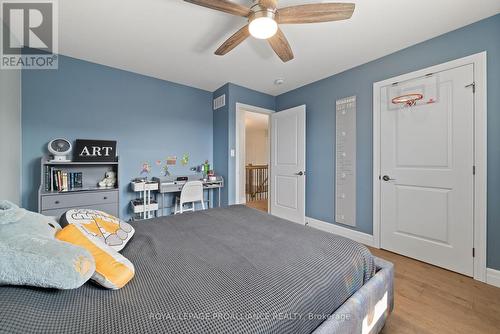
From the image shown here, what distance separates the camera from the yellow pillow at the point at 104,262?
755 millimetres

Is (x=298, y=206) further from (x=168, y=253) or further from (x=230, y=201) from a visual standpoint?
(x=168, y=253)

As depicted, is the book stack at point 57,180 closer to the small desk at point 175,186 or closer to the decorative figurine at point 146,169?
the decorative figurine at point 146,169

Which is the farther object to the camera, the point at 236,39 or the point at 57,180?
the point at 57,180

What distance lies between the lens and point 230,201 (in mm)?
3369

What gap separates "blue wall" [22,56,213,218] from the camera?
7.95 ft

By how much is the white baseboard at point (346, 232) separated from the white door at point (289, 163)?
214mm

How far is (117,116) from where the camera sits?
293 cm

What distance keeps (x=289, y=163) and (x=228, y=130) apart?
1187mm

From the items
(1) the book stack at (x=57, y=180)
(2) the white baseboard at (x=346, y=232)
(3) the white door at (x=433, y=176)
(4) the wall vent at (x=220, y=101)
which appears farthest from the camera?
(4) the wall vent at (x=220, y=101)

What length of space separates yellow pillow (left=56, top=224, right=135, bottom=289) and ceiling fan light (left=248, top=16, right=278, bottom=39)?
1.70 m

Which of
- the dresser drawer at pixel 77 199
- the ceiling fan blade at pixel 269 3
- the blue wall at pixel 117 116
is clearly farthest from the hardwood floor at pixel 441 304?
the blue wall at pixel 117 116

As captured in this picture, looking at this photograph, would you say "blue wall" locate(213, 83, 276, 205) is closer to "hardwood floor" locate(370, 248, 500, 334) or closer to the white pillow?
the white pillow

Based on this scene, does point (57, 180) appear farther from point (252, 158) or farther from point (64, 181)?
point (252, 158)

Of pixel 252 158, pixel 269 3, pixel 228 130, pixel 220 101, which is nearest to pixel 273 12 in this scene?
pixel 269 3
